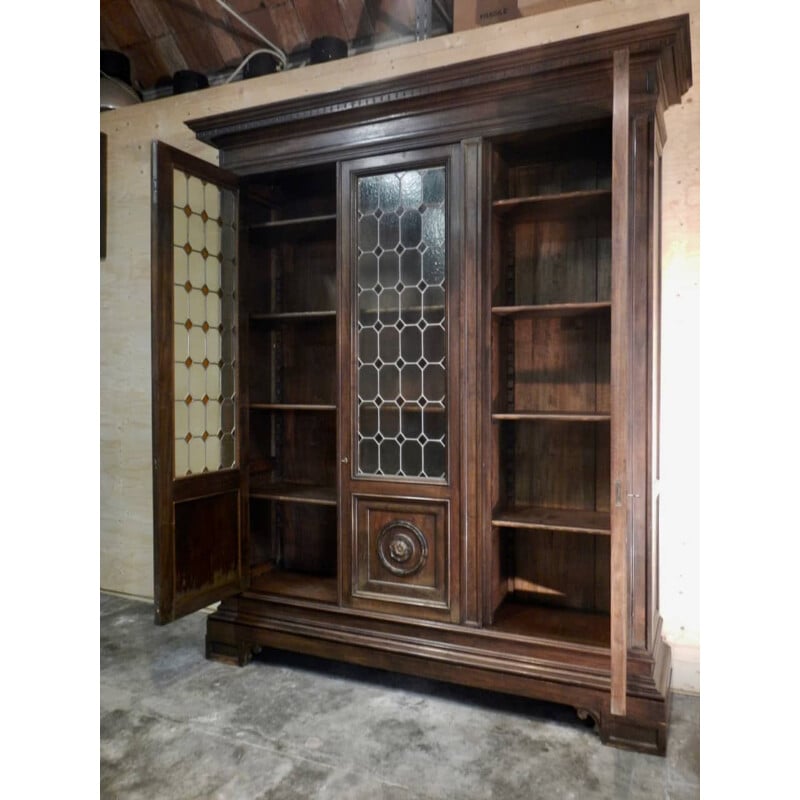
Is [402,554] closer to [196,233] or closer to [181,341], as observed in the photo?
[181,341]

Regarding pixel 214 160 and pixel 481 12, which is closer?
pixel 481 12

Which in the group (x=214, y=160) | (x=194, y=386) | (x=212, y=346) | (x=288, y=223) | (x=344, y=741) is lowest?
(x=344, y=741)

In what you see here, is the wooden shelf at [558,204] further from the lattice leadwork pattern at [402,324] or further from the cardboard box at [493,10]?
the cardboard box at [493,10]

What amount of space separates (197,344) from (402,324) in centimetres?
91

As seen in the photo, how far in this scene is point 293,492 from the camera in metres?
3.10

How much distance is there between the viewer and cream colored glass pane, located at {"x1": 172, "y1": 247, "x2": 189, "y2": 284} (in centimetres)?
263

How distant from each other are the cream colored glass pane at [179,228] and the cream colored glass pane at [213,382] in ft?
1.82

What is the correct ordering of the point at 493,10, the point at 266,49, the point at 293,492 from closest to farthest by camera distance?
1. the point at 493,10
2. the point at 293,492
3. the point at 266,49

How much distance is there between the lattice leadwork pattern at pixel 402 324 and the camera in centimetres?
260

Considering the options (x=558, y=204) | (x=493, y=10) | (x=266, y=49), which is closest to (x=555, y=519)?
(x=558, y=204)

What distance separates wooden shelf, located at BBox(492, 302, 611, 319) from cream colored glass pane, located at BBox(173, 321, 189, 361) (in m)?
1.30

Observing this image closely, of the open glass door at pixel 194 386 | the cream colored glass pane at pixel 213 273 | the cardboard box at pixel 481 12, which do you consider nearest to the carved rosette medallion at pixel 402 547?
the open glass door at pixel 194 386
